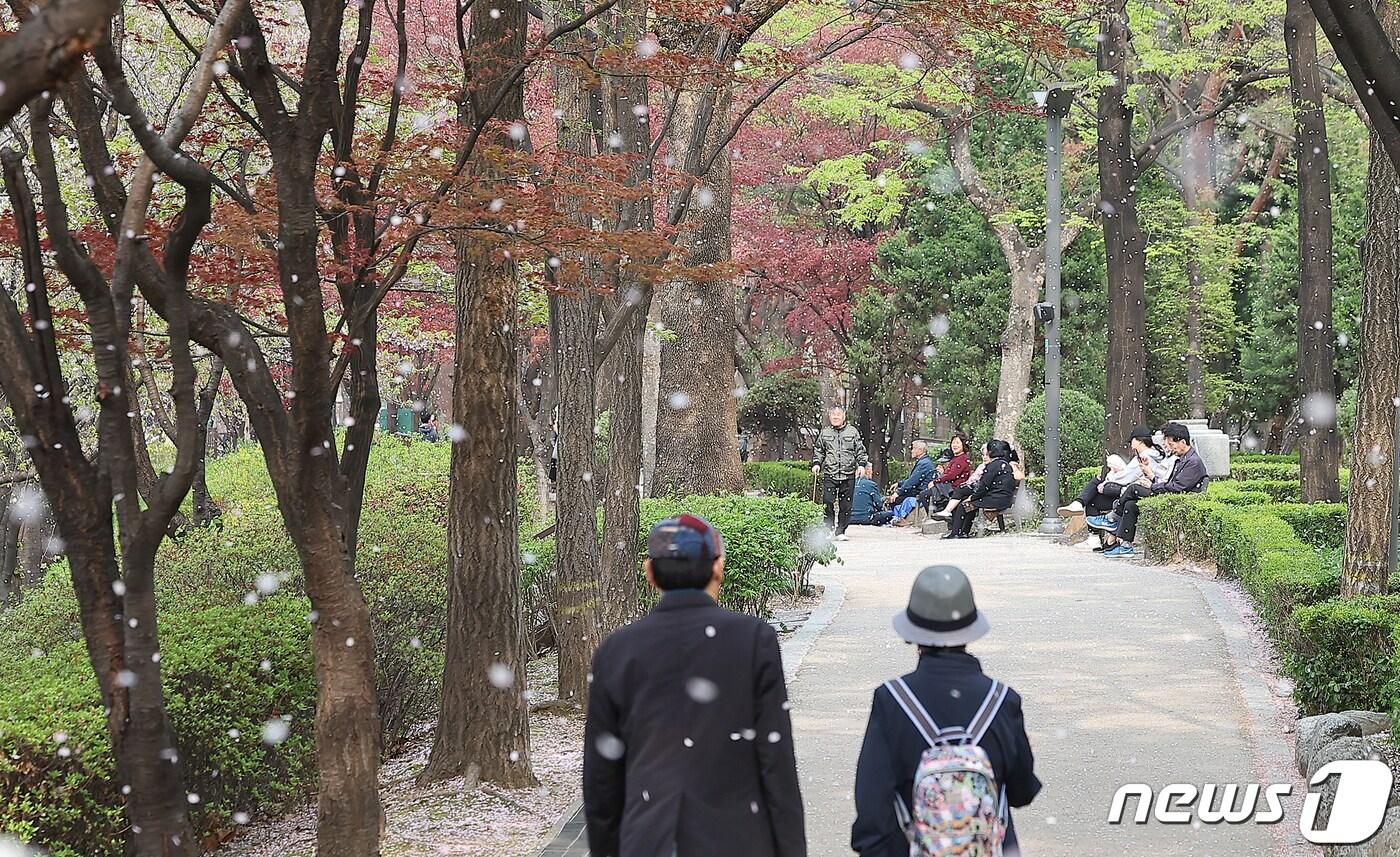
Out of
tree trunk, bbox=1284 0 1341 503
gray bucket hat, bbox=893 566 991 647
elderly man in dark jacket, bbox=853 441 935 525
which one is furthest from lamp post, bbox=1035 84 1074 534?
gray bucket hat, bbox=893 566 991 647

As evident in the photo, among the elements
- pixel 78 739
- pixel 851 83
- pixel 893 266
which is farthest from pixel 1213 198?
pixel 78 739

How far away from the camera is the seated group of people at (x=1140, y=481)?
62.7 ft

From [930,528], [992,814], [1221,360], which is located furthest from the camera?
[1221,360]

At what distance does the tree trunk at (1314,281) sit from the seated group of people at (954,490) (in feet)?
14.6

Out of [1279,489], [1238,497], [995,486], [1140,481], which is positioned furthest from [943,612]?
[995,486]

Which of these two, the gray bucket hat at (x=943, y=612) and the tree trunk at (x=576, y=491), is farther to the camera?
the tree trunk at (x=576, y=491)

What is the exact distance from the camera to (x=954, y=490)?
907 inches

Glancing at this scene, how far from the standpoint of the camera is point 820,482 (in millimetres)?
23109

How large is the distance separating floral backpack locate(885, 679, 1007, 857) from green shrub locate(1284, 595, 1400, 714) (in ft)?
15.3

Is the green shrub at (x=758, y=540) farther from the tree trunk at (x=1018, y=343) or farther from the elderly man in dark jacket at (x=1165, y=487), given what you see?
the tree trunk at (x=1018, y=343)

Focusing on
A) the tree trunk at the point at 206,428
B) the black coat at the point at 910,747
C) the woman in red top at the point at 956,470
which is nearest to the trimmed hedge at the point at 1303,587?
the black coat at the point at 910,747

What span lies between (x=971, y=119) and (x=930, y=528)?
848 cm

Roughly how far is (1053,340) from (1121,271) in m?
2.73

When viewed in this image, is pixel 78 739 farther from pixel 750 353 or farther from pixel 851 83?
pixel 750 353
